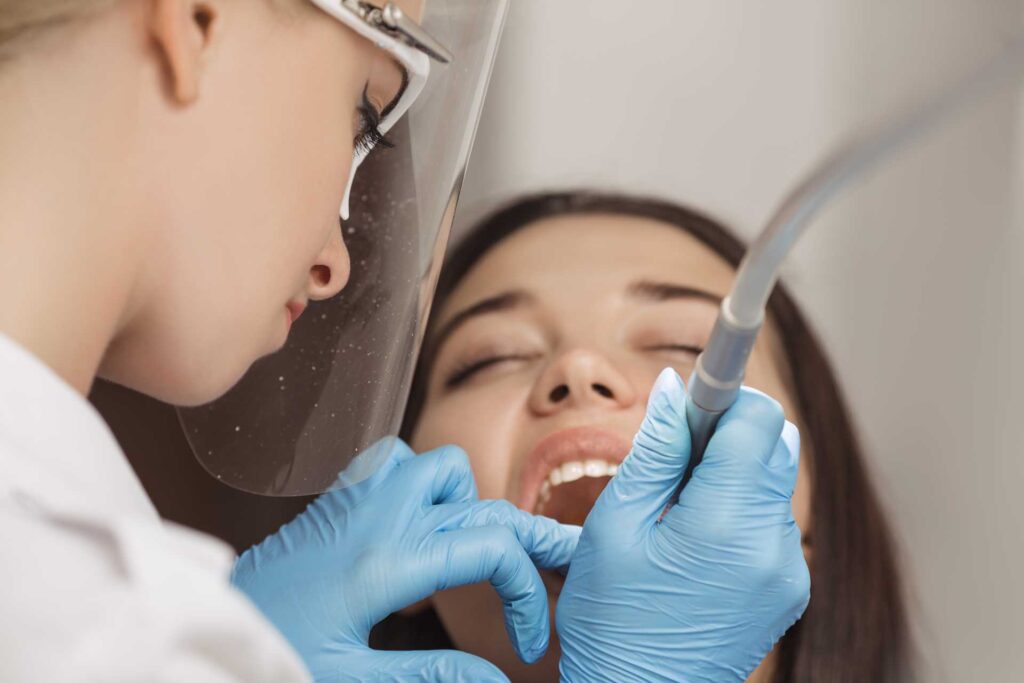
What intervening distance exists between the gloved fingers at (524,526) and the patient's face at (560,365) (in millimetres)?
162

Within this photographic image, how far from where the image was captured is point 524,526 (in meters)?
1.17

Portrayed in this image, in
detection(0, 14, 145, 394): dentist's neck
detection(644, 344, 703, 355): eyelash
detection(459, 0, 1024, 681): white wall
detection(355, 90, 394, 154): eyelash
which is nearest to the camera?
detection(0, 14, 145, 394): dentist's neck

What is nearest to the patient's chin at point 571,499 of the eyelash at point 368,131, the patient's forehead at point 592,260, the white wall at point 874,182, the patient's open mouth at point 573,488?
the patient's open mouth at point 573,488

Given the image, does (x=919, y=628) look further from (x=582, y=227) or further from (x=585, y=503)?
(x=582, y=227)

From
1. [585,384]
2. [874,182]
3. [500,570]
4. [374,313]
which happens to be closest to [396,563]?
[500,570]

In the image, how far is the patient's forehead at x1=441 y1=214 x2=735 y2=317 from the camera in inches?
59.8

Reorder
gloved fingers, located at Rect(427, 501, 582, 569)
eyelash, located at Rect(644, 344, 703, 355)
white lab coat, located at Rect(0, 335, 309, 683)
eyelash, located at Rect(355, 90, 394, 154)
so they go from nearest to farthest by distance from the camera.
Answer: white lab coat, located at Rect(0, 335, 309, 683), eyelash, located at Rect(355, 90, 394, 154), gloved fingers, located at Rect(427, 501, 582, 569), eyelash, located at Rect(644, 344, 703, 355)

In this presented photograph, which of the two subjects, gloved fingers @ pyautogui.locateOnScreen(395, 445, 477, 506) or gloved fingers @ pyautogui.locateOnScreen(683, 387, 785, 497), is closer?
gloved fingers @ pyautogui.locateOnScreen(683, 387, 785, 497)

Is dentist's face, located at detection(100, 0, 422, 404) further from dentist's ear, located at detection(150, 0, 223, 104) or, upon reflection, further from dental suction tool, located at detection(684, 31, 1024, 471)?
dental suction tool, located at detection(684, 31, 1024, 471)

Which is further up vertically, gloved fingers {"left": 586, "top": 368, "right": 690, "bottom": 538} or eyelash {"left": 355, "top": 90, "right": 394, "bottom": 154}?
eyelash {"left": 355, "top": 90, "right": 394, "bottom": 154}

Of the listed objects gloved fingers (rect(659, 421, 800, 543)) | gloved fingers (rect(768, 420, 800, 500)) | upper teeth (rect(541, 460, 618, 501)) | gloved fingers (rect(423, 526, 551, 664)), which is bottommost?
gloved fingers (rect(423, 526, 551, 664))

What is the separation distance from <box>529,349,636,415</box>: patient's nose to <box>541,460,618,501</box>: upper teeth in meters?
0.08

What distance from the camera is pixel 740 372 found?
0.94 m

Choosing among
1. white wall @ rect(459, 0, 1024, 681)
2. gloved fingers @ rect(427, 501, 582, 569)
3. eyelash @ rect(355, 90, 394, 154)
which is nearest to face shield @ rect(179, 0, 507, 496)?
eyelash @ rect(355, 90, 394, 154)
